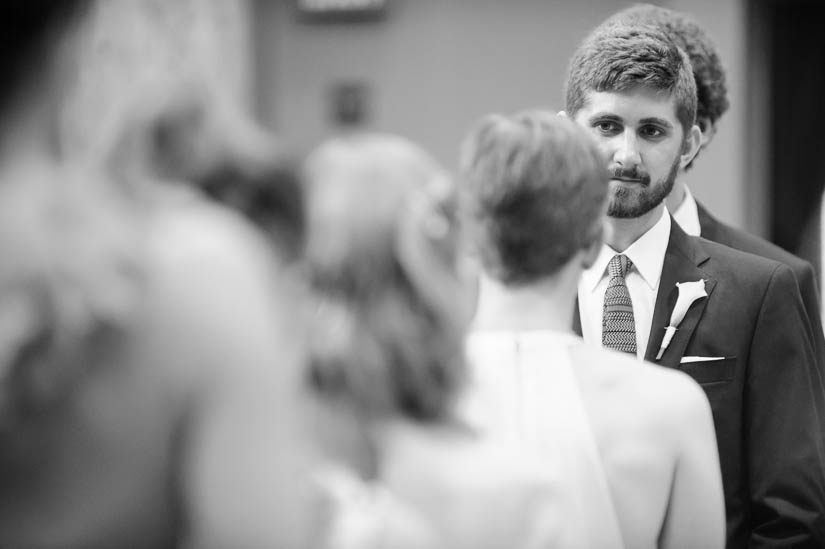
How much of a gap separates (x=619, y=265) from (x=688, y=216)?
61cm

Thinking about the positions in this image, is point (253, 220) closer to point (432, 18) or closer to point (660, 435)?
point (660, 435)

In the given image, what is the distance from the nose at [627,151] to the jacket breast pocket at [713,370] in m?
0.46

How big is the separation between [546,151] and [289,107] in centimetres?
517

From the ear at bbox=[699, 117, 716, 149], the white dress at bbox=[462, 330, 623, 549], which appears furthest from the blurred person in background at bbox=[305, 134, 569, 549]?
the ear at bbox=[699, 117, 716, 149]

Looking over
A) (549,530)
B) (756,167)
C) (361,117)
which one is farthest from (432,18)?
(549,530)

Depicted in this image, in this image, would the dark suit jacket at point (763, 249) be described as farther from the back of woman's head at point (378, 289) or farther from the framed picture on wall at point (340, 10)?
the framed picture on wall at point (340, 10)

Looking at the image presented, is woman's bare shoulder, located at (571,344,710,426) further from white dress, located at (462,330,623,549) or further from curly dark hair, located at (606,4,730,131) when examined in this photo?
curly dark hair, located at (606,4,730,131)

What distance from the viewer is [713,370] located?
260cm

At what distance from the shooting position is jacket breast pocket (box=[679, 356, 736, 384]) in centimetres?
259

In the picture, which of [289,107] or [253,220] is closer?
[253,220]

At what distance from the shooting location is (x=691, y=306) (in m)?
2.68

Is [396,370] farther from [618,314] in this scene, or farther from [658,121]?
[658,121]

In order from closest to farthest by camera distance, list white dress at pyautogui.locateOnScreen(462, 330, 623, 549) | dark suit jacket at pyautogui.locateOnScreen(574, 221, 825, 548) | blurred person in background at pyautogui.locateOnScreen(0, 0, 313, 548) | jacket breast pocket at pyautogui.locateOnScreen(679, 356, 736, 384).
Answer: blurred person in background at pyautogui.locateOnScreen(0, 0, 313, 548), white dress at pyautogui.locateOnScreen(462, 330, 623, 549), dark suit jacket at pyautogui.locateOnScreen(574, 221, 825, 548), jacket breast pocket at pyautogui.locateOnScreen(679, 356, 736, 384)

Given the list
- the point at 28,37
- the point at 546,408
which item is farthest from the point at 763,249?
the point at 28,37
